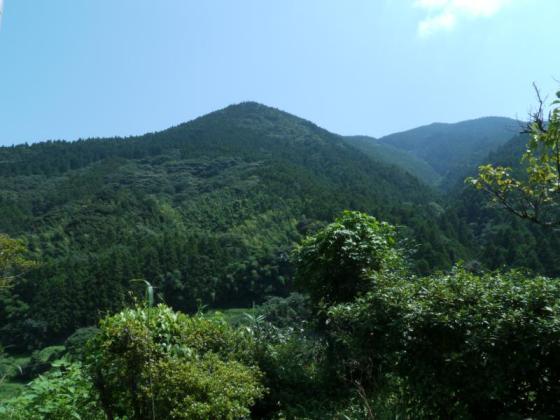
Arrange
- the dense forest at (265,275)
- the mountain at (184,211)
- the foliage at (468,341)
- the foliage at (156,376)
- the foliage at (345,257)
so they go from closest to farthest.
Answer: the foliage at (468,341), the foliage at (156,376), the dense forest at (265,275), the foliage at (345,257), the mountain at (184,211)

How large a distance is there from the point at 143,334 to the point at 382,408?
217 cm

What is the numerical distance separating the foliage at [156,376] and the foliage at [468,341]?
4.31ft

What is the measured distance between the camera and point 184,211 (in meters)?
85.8

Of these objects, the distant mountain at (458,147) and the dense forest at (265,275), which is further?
the distant mountain at (458,147)

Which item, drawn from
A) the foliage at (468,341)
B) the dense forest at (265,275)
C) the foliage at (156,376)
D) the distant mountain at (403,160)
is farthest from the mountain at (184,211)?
the distant mountain at (403,160)

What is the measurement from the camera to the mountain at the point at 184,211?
55406 millimetres

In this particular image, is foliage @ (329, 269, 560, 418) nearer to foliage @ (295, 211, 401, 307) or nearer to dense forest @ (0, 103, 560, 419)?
dense forest @ (0, 103, 560, 419)

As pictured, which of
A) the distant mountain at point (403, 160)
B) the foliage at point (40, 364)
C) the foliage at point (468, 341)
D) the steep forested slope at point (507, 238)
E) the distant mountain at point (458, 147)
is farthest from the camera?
the distant mountain at point (403, 160)

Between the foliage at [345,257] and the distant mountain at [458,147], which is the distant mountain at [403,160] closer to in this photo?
the distant mountain at [458,147]

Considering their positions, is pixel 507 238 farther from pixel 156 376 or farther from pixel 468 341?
pixel 156 376

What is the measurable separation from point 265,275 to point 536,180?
5443 cm

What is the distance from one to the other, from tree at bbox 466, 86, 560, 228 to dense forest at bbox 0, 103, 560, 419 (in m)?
0.47

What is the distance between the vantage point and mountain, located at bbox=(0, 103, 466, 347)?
55406 millimetres

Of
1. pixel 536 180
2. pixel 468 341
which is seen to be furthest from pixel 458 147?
pixel 468 341
